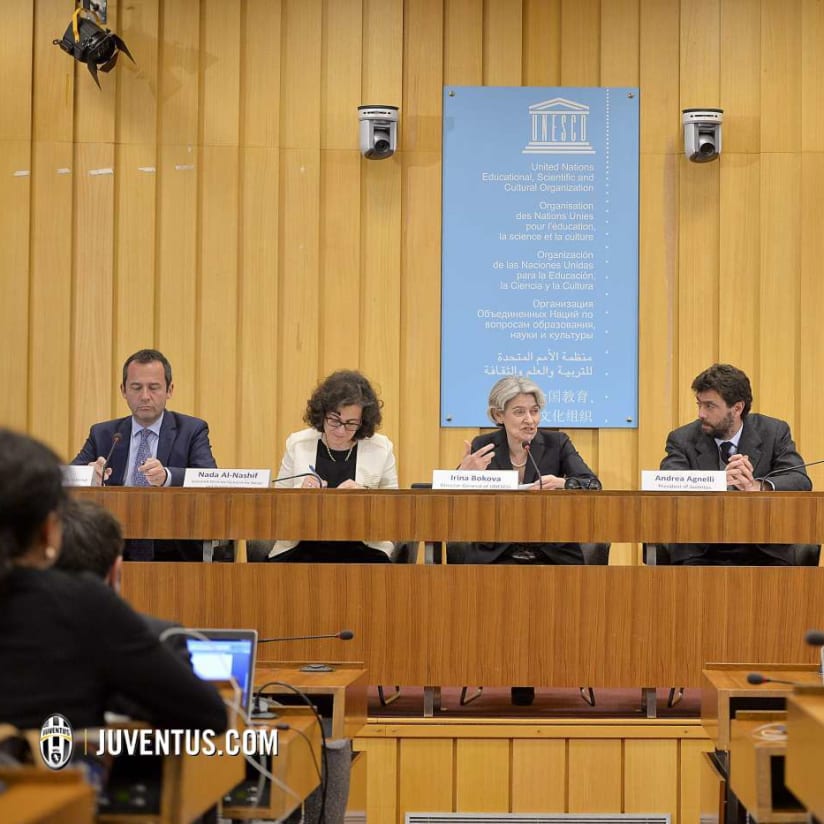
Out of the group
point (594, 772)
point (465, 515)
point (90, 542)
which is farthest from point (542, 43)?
point (90, 542)

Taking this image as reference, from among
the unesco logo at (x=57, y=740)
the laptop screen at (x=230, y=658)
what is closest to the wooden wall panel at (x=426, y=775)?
the laptop screen at (x=230, y=658)

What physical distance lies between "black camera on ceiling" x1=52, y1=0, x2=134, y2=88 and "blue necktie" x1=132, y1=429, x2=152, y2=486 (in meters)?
1.97

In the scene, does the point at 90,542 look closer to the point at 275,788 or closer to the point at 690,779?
the point at 275,788

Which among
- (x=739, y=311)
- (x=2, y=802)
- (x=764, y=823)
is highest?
(x=739, y=311)

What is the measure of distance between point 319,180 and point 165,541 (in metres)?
2.46

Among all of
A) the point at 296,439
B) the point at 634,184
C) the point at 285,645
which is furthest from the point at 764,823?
the point at 634,184

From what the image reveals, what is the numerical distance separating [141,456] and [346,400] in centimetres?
84

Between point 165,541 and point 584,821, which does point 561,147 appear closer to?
point 165,541

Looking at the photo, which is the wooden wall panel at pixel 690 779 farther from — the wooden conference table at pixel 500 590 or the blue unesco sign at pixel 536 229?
the blue unesco sign at pixel 536 229

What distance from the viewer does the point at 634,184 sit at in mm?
6266

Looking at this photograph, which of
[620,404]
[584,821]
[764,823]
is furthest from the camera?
[620,404]

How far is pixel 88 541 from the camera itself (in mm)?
2088

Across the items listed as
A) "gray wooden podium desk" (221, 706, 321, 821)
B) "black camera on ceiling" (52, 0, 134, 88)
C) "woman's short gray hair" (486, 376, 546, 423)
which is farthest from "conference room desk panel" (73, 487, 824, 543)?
"black camera on ceiling" (52, 0, 134, 88)

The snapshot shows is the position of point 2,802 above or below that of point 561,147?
below
